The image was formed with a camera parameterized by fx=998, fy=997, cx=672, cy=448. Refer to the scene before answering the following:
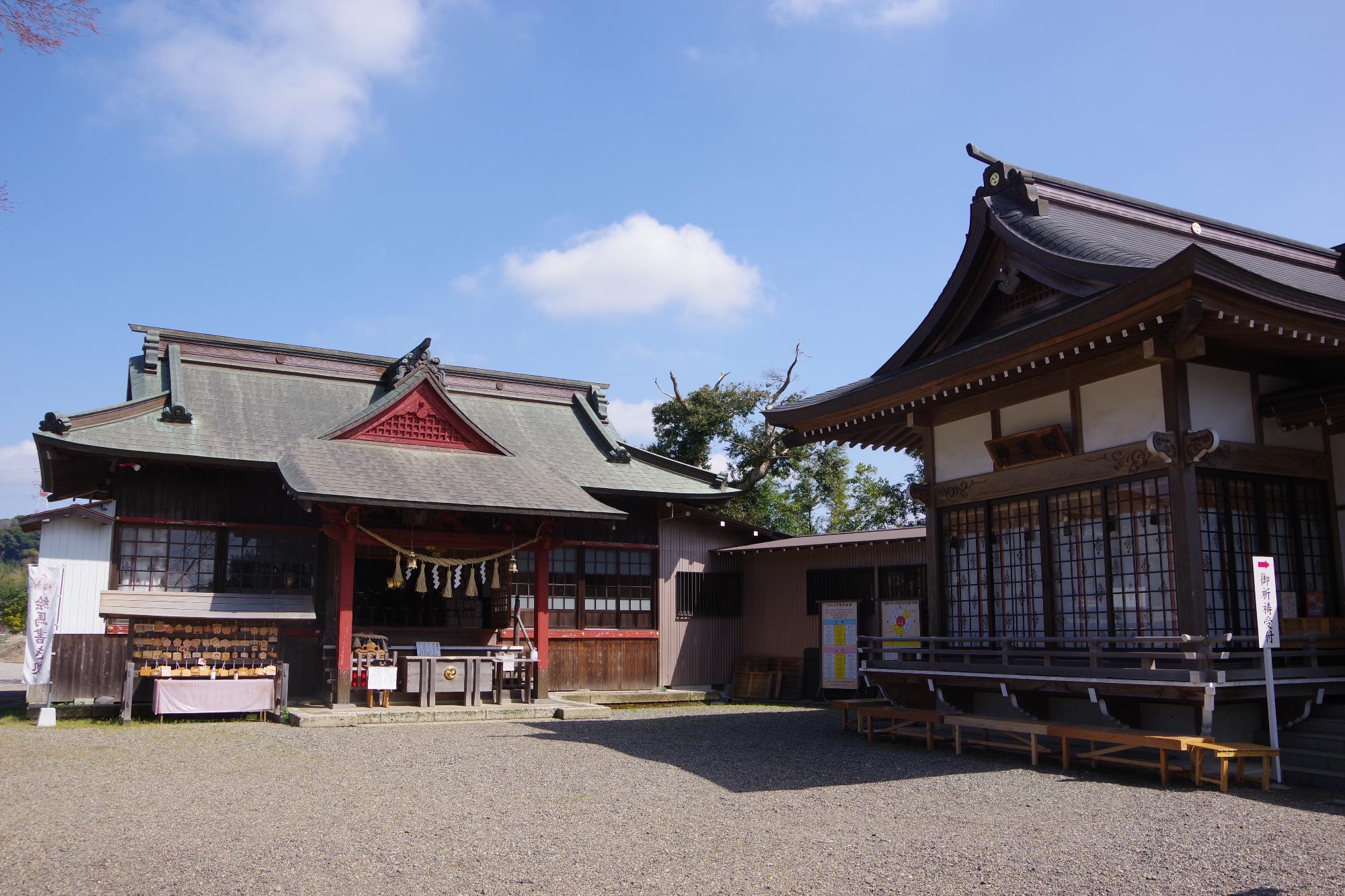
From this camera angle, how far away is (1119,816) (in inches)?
303

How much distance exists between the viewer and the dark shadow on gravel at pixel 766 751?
9656 millimetres

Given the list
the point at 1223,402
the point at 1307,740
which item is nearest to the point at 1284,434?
the point at 1223,402

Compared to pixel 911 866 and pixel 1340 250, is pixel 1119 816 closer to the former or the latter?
pixel 911 866

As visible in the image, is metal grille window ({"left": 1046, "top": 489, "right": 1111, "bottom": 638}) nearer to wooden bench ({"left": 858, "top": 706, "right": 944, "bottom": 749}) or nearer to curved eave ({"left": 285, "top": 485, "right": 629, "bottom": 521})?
wooden bench ({"left": 858, "top": 706, "right": 944, "bottom": 749})

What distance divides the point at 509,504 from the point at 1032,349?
853 cm

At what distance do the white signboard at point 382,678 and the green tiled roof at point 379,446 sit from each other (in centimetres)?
255

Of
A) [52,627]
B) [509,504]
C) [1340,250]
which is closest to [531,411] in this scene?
[509,504]

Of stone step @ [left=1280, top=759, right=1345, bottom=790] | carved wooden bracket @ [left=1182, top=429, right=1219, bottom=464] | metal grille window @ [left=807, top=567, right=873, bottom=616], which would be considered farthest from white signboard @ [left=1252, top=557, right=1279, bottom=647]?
metal grille window @ [left=807, top=567, right=873, bottom=616]

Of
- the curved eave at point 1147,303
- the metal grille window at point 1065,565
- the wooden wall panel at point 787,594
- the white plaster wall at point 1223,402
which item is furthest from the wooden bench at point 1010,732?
the wooden wall panel at point 787,594

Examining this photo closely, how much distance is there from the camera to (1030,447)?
11805 millimetres

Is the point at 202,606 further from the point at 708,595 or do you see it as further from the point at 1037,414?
the point at 1037,414

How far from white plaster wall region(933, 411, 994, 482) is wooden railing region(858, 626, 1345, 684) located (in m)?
2.27

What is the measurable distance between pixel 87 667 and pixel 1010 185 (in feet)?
50.3

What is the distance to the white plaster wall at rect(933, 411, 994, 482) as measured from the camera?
12.8m
